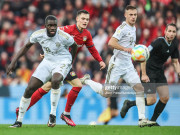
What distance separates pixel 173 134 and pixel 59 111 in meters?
4.93

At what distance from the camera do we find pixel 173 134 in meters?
7.47

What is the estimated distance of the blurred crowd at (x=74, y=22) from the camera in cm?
1382

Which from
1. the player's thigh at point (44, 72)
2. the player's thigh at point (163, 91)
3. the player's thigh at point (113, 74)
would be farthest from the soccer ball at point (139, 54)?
the player's thigh at point (44, 72)

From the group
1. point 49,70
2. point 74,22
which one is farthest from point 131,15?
point 74,22

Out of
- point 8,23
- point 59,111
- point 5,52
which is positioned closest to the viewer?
point 59,111

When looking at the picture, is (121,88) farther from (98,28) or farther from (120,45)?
(98,28)

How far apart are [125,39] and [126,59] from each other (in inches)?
18.1

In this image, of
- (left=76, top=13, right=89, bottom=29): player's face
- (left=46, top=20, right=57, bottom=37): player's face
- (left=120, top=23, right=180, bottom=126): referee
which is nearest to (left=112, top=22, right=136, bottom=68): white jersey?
(left=120, top=23, right=180, bottom=126): referee

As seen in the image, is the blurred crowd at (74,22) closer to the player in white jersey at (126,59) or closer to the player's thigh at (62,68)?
the player in white jersey at (126,59)

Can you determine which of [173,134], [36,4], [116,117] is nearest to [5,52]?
[36,4]

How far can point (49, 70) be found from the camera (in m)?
8.41

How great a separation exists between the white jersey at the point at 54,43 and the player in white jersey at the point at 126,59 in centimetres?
104

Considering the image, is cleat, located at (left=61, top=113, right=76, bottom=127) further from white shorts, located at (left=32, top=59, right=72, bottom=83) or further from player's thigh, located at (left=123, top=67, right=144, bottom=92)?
player's thigh, located at (left=123, top=67, right=144, bottom=92)

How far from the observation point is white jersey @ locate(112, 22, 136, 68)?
906 cm
